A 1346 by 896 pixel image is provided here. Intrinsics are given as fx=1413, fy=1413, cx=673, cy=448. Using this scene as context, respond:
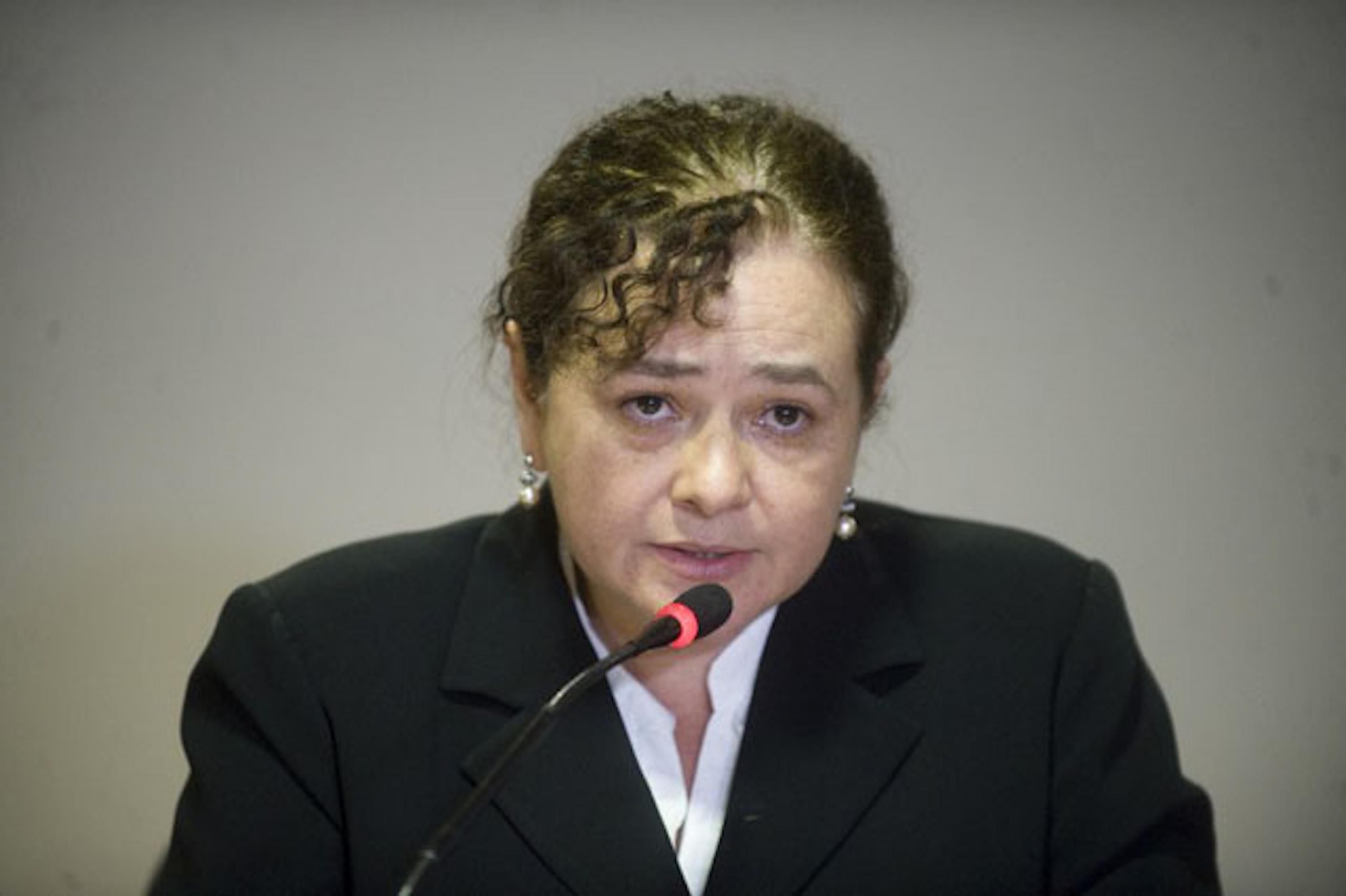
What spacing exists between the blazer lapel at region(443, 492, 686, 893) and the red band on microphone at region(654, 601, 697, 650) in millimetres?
257

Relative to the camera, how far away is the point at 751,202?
127 centimetres

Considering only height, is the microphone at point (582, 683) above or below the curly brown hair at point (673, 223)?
below

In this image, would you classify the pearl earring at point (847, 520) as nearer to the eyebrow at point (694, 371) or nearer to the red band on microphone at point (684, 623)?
the eyebrow at point (694, 371)

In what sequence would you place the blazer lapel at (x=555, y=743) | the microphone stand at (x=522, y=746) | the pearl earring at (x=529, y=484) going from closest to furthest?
the microphone stand at (x=522, y=746) → the blazer lapel at (x=555, y=743) → the pearl earring at (x=529, y=484)

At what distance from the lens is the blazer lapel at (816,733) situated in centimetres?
136

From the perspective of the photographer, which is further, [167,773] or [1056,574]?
[167,773]

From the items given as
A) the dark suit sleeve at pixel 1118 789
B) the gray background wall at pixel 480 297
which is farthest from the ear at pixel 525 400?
the dark suit sleeve at pixel 1118 789

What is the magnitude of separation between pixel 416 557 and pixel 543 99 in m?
0.68

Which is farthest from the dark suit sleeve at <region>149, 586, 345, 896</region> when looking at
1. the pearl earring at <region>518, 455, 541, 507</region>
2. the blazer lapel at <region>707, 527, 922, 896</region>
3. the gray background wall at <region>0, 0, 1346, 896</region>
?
the gray background wall at <region>0, 0, 1346, 896</region>

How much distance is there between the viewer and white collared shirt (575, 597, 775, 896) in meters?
1.38

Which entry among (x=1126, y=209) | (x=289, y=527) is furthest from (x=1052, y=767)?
(x=289, y=527)

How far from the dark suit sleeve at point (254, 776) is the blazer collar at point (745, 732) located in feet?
0.49

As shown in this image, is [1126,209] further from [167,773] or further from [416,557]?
[167,773]

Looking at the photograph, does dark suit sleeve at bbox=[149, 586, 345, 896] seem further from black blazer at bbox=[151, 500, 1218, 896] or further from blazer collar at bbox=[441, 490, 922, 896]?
blazer collar at bbox=[441, 490, 922, 896]
